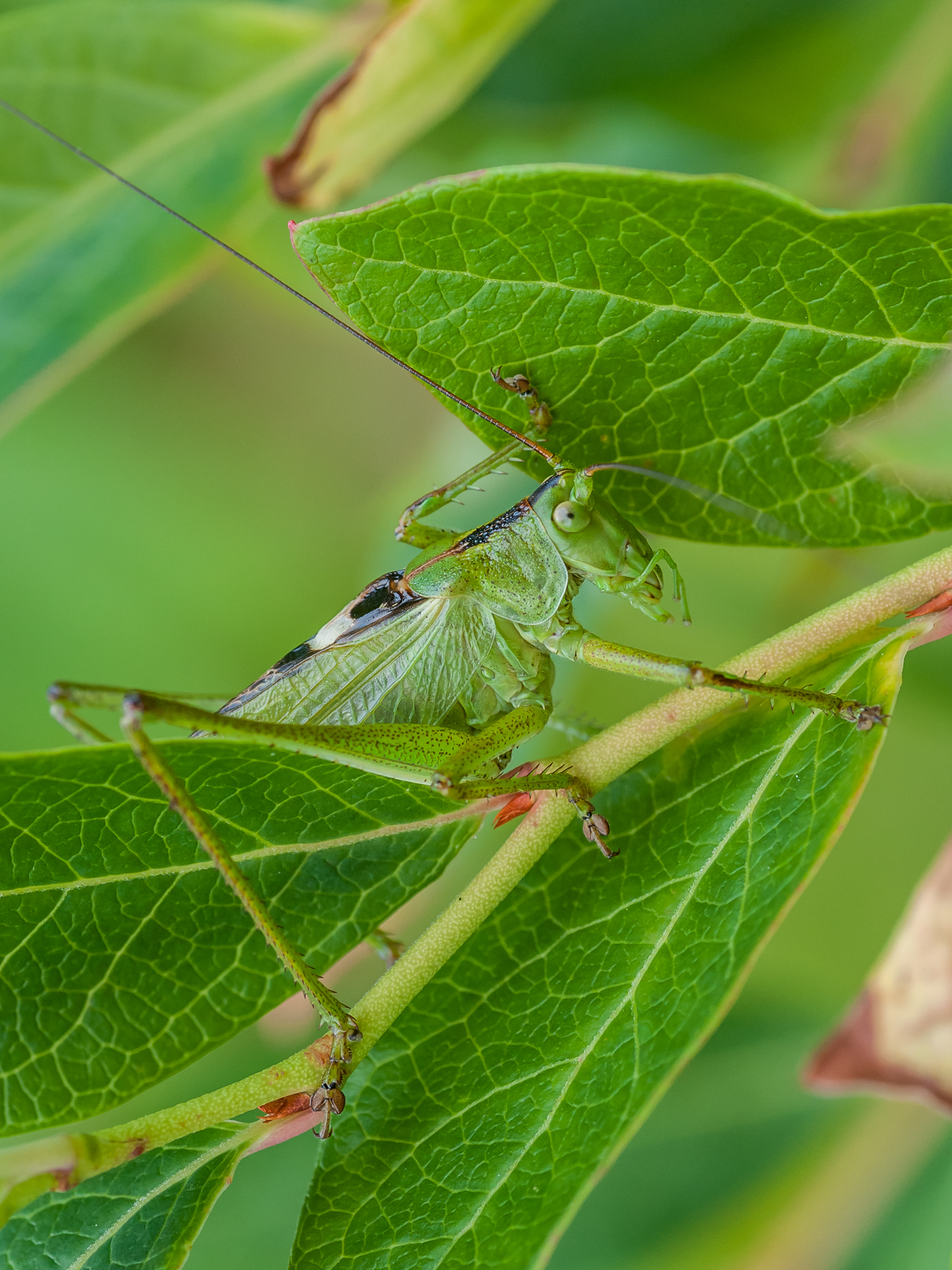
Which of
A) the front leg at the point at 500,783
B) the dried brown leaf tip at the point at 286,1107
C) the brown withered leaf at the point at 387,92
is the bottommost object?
the dried brown leaf tip at the point at 286,1107

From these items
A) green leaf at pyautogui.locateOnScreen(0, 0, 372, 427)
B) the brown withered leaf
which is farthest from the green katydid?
the brown withered leaf

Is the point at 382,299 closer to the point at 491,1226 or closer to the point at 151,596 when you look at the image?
the point at 491,1226

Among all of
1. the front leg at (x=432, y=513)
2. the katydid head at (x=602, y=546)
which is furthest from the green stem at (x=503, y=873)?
the front leg at (x=432, y=513)

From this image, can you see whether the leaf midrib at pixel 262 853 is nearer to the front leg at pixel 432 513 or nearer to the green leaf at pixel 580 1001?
the green leaf at pixel 580 1001

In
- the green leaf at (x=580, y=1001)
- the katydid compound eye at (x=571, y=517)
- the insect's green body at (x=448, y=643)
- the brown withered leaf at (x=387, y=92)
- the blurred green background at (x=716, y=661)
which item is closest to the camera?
the green leaf at (x=580, y=1001)

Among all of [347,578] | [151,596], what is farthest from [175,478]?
[347,578]

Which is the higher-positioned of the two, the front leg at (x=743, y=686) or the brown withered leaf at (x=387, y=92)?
the brown withered leaf at (x=387, y=92)

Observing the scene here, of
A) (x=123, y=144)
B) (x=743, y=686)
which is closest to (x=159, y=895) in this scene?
(x=743, y=686)
